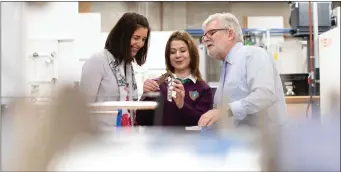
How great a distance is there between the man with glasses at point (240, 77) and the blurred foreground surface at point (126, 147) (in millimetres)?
59

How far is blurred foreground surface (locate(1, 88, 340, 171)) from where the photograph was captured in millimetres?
382

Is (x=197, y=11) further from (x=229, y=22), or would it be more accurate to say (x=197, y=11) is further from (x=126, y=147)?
(x=126, y=147)

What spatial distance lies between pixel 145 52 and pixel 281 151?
83cm

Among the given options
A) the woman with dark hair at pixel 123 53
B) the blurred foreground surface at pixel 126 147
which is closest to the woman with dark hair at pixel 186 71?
the woman with dark hair at pixel 123 53

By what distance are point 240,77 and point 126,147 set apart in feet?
1.95

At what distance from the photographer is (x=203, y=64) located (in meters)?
2.97

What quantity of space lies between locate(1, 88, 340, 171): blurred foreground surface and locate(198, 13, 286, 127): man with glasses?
59 mm

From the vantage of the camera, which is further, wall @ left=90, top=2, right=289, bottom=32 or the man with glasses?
wall @ left=90, top=2, right=289, bottom=32

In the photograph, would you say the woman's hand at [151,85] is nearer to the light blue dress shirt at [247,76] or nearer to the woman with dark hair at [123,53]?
the woman with dark hair at [123,53]

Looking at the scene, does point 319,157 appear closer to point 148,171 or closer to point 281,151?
point 281,151

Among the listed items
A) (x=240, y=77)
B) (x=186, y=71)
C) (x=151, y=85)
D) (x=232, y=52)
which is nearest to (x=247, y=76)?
(x=240, y=77)

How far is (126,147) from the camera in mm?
401

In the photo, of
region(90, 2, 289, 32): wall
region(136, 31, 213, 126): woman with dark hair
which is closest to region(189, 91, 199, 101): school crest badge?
region(136, 31, 213, 126): woman with dark hair

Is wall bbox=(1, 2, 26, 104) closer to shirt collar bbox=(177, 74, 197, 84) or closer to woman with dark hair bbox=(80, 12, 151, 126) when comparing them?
woman with dark hair bbox=(80, 12, 151, 126)
